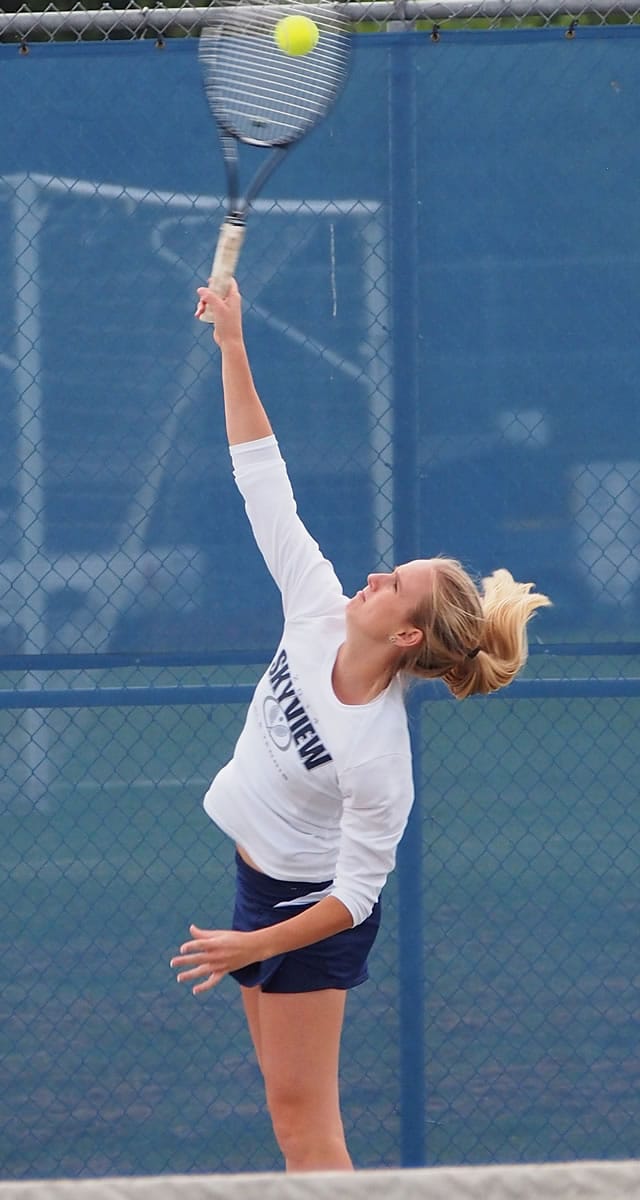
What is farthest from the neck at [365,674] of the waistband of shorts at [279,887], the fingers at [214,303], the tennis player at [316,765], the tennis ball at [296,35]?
the tennis ball at [296,35]

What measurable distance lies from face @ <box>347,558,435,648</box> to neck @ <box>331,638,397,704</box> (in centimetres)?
3

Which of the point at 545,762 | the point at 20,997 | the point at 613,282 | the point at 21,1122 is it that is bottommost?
the point at 21,1122

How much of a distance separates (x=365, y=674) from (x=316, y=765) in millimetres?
174

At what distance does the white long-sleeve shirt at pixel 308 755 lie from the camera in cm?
262

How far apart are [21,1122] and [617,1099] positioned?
4.60 ft

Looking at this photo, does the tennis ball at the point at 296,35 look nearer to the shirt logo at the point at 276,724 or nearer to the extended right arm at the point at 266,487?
the extended right arm at the point at 266,487

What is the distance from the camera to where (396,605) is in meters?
2.66

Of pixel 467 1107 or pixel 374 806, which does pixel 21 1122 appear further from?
pixel 374 806

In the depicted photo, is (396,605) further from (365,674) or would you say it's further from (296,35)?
(296,35)

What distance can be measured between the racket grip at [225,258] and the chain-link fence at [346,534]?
0.81m

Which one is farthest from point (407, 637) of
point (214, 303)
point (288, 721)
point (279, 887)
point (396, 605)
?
point (214, 303)

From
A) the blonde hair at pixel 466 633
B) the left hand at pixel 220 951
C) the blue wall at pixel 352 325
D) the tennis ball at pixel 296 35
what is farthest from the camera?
the blue wall at pixel 352 325

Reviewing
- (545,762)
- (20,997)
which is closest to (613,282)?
(545,762)

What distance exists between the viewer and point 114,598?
3645mm
